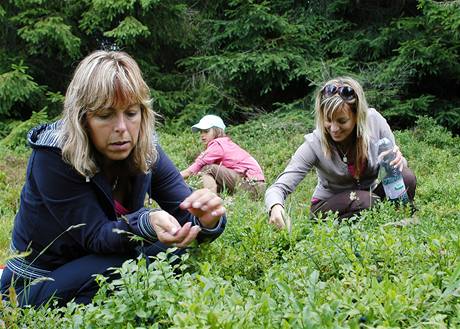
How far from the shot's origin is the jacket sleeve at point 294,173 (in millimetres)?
4238

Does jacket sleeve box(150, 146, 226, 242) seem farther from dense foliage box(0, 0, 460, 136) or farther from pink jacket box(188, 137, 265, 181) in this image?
dense foliage box(0, 0, 460, 136)

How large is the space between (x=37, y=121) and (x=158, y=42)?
3.77 meters

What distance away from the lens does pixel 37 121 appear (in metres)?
11.6

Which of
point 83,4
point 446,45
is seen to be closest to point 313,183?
point 446,45

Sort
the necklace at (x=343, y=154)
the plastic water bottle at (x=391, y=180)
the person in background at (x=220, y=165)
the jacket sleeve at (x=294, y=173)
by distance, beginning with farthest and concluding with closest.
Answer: the person in background at (x=220, y=165), the necklace at (x=343, y=154), the plastic water bottle at (x=391, y=180), the jacket sleeve at (x=294, y=173)

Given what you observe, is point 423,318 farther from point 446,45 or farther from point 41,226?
point 446,45

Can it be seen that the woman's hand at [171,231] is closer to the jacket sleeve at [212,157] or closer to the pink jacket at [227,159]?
the pink jacket at [227,159]

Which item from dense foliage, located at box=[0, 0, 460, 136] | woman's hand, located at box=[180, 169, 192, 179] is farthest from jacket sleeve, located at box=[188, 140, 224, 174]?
dense foliage, located at box=[0, 0, 460, 136]

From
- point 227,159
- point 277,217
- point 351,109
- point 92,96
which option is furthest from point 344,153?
point 227,159

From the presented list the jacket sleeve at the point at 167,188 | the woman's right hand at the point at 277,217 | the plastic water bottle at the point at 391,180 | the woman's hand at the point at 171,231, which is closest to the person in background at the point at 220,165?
the plastic water bottle at the point at 391,180

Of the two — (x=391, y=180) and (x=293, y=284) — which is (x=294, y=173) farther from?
(x=293, y=284)

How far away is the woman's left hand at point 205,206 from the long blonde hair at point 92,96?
53 cm

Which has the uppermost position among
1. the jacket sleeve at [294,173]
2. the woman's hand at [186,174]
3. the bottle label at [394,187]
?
the jacket sleeve at [294,173]

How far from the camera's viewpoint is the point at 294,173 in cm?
459
